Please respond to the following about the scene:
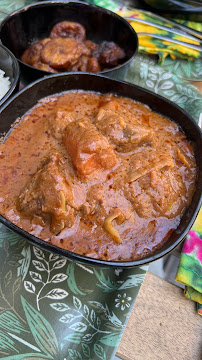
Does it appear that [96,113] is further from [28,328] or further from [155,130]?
[28,328]

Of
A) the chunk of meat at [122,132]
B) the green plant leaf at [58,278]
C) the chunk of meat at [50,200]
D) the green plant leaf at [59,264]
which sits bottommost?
the green plant leaf at [58,278]

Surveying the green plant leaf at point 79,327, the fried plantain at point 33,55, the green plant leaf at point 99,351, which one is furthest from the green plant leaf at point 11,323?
the fried plantain at point 33,55

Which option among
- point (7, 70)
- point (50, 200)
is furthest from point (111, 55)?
point (50, 200)

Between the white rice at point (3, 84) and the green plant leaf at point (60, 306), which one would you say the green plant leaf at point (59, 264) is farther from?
the white rice at point (3, 84)

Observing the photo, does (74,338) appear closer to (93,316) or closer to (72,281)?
(93,316)

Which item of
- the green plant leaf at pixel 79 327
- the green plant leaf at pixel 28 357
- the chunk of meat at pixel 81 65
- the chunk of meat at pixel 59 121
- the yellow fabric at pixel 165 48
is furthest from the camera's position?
the yellow fabric at pixel 165 48

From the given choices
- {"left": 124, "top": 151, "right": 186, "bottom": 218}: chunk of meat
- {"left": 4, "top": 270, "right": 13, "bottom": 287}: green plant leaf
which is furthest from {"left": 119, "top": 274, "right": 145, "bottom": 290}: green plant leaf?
{"left": 4, "top": 270, "right": 13, "bottom": 287}: green plant leaf

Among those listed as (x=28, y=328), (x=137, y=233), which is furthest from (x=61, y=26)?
(x=28, y=328)
